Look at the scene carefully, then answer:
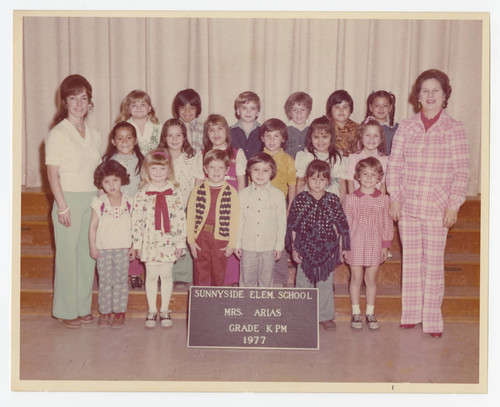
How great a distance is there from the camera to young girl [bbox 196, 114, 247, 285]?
12.9 ft

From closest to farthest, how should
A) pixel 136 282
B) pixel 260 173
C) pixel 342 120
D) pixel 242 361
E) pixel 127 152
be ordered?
1. pixel 242 361
2. pixel 260 173
3. pixel 127 152
4. pixel 342 120
5. pixel 136 282

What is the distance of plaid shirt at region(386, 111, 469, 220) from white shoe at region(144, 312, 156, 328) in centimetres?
181

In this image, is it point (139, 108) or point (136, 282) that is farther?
Result: point (136, 282)

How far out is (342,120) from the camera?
4.03 metres

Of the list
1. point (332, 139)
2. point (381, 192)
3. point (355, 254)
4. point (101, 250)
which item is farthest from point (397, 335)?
point (101, 250)

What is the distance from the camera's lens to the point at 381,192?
394 cm

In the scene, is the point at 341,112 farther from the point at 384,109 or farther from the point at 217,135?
the point at 217,135

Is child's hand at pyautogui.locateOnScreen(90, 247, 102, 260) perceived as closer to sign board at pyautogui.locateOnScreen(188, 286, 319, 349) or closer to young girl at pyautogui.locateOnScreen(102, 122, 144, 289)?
young girl at pyautogui.locateOnScreen(102, 122, 144, 289)

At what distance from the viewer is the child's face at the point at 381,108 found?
4051mm

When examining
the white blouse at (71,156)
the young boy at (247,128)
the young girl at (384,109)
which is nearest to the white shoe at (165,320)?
the white blouse at (71,156)

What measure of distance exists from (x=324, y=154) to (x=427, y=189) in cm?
72

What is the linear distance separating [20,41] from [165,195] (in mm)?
1291

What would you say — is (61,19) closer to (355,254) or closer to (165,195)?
(165,195)

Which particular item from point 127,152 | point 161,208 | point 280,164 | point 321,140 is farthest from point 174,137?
point 321,140
